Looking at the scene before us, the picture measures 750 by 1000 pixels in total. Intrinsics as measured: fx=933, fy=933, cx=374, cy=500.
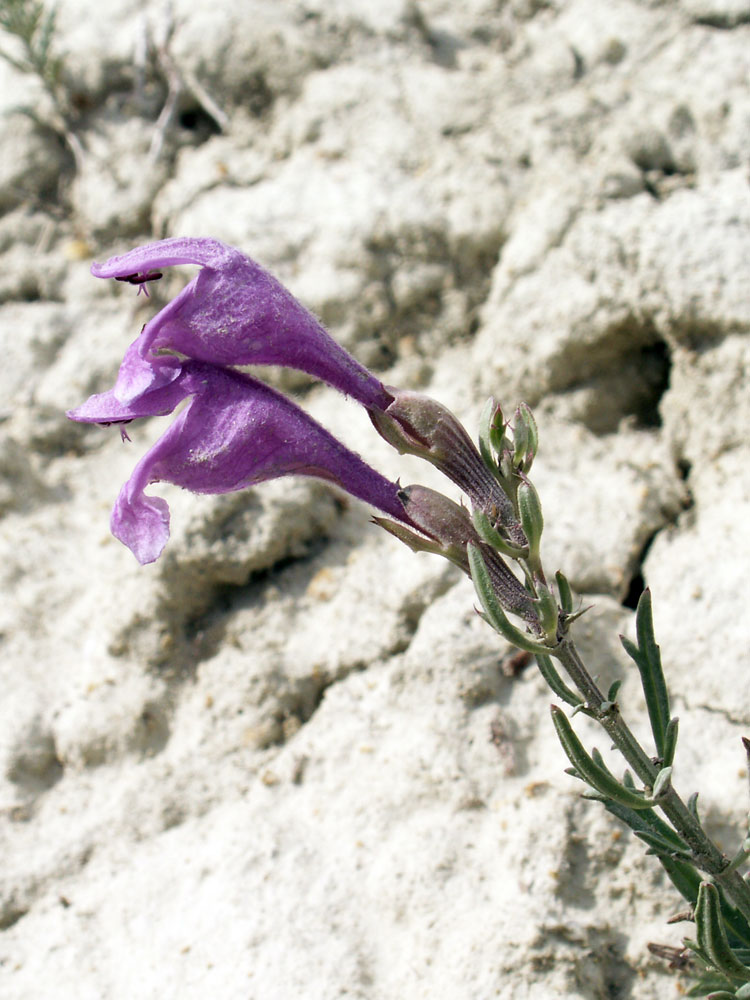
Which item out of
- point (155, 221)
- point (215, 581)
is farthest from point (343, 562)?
point (155, 221)

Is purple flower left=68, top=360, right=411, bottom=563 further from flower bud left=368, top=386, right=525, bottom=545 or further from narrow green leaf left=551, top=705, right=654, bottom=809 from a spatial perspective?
narrow green leaf left=551, top=705, right=654, bottom=809

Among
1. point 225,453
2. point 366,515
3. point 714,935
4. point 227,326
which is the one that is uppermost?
point 227,326

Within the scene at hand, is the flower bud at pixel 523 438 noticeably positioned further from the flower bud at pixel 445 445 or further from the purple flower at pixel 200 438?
the purple flower at pixel 200 438

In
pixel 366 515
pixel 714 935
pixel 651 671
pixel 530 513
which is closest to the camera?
Result: pixel 530 513

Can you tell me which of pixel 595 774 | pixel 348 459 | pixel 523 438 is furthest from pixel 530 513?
pixel 595 774

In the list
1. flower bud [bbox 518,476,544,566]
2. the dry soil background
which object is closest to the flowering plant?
flower bud [bbox 518,476,544,566]

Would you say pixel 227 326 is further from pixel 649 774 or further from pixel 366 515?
pixel 366 515
